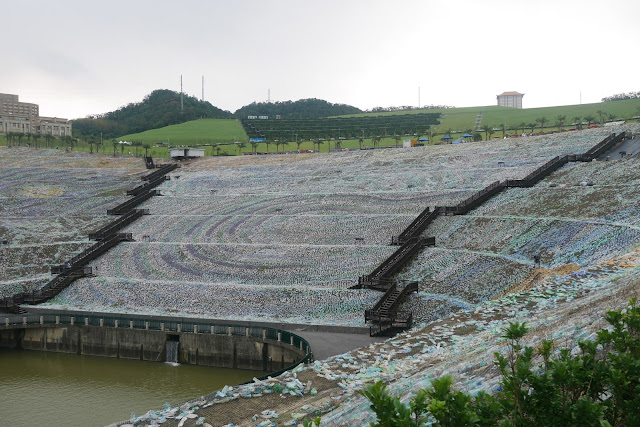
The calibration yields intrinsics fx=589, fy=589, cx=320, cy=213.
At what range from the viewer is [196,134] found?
130 meters

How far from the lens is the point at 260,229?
5194 centimetres

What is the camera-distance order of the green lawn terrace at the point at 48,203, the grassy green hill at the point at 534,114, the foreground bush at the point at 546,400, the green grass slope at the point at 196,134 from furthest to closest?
the green grass slope at the point at 196,134 < the grassy green hill at the point at 534,114 < the green lawn terrace at the point at 48,203 < the foreground bush at the point at 546,400

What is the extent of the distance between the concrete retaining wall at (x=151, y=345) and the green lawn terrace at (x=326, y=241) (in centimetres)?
333

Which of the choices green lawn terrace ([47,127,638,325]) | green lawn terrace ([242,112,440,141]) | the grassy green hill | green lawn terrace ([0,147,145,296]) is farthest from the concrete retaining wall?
the grassy green hill

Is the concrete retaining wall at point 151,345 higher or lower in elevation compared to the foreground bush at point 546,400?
lower

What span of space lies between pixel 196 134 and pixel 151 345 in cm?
10038

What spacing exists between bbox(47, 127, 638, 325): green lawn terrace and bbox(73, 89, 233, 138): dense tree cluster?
87.4 metres

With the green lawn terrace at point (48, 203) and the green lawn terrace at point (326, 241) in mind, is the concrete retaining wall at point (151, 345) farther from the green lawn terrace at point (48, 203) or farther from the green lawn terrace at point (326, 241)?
the green lawn terrace at point (48, 203)

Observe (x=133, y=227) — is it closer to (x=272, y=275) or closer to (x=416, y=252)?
(x=272, y=275)

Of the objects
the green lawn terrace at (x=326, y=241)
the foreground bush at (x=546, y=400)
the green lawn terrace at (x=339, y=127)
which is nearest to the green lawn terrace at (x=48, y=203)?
the green lawn terrace at (x=326, y=241)

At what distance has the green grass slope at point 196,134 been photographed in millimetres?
121812

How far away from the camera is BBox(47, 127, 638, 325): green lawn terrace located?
35.3 meters

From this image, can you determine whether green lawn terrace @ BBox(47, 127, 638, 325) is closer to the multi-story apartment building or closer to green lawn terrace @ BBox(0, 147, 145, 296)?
green lawn terrace @ BBox(0, 147, 145, 296)

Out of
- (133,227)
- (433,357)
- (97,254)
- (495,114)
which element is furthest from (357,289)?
(495,114)
